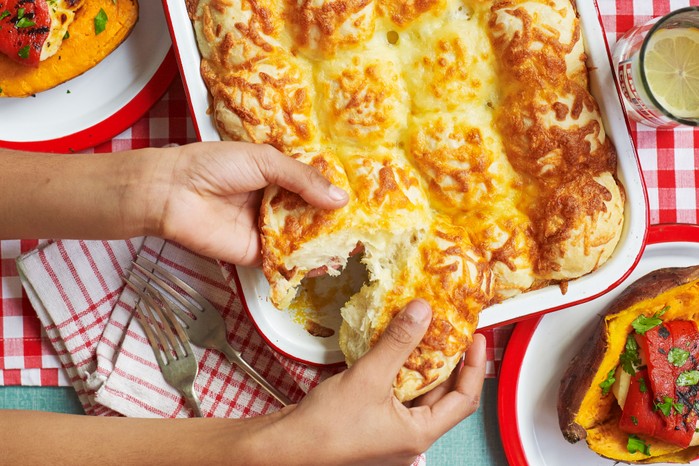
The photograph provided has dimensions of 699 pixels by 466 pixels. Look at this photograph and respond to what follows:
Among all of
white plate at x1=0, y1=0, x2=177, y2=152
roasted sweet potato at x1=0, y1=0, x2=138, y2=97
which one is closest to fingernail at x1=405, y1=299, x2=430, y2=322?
white plate at x1=0, y1=0, x2=177, y2=152

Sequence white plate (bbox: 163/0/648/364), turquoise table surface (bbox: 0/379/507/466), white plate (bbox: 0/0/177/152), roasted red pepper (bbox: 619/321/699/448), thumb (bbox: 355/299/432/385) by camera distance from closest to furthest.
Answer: thumb (bbox: 355/299/432/385) < white plate (bbox: 163/0/648/364) < roasted red pepper (bbox: 619/321/699/448) < white plate (bbox: 0/0/177/152) < turquoise table surface (bbox: 0/379/507/466)

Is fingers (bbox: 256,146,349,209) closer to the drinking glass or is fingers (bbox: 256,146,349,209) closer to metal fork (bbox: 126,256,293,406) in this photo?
metal fork (bbox: 126,256,293,406)

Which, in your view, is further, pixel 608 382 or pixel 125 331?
pixel 125 331

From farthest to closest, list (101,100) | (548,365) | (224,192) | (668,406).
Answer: (548,365) → (101,100) → (668,406) → (224,192)

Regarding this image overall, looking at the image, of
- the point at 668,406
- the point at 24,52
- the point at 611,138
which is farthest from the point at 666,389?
the point at 24,52

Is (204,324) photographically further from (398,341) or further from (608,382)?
(608,382)

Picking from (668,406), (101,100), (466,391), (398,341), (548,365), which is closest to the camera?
(398,341)

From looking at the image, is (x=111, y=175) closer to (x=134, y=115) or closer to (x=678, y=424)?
(x=134, y=115)
